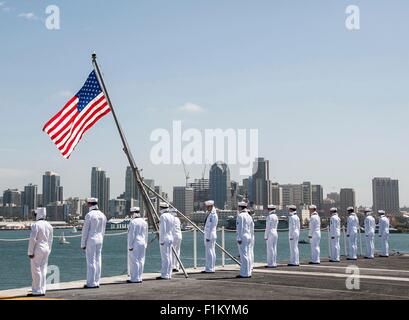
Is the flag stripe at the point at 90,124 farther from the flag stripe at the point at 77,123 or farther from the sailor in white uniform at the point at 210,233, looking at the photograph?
the sailor in white uniform at the point at 210,233

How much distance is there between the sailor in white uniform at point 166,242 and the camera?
15.0 m

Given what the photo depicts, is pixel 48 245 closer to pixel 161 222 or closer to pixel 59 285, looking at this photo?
pixel 59 285

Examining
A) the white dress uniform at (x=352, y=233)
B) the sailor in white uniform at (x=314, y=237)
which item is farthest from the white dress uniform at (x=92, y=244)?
the white dress uniform at (x=352, y=233)

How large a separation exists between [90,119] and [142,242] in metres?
3.72

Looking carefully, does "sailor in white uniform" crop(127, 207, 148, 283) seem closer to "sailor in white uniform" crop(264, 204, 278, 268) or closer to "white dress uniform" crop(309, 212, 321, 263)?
"sailor in white uniform" crop(264, 204, 278, 268)

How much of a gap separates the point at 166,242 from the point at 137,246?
114cm

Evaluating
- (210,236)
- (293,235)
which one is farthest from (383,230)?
(210,236)

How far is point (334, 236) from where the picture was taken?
21.1 meters

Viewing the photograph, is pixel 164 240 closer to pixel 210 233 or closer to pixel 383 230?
pixel 210 233

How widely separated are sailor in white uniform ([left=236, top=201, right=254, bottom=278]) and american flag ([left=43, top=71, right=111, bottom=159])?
4.98m
